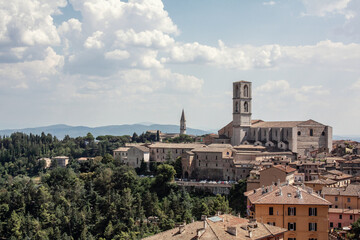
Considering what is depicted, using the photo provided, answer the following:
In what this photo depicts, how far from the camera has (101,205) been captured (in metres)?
59.6

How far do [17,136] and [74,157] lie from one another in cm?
2477

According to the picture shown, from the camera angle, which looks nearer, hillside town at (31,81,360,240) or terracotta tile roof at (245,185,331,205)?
hillside town at (31,81,360,240)

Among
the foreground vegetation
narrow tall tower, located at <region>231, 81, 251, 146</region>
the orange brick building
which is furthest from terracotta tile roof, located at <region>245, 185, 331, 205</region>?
narrow tall tower, located at <region>231, 81, 251, 146</region>

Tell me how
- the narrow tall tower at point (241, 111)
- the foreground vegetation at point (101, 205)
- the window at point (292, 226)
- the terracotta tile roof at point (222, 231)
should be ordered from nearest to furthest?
1. the terracotta tile roof at point (222, 231)
2. the window at point (292, 226)
3. the foreground vegetation at point (101, 205)
4. the narrow tall tower at point (241, 111)

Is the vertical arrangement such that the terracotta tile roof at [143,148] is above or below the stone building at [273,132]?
below

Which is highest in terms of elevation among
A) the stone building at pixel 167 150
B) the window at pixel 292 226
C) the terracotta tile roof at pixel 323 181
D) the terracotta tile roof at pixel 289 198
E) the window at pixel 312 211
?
the stone building at pixel 167 150

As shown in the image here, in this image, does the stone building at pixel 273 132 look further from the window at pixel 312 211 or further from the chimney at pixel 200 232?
the chimney at pixel 200 232

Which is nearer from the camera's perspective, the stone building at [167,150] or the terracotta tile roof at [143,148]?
the stone building at [167,150]

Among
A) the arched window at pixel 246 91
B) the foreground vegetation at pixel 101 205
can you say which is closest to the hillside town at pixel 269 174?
the arched window at pixel 246 91

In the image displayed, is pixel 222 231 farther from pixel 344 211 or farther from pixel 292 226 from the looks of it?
pixel 344 211

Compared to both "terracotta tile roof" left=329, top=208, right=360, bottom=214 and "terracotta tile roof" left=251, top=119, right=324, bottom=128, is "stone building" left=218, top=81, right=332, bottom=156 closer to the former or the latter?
"terracotta tile roof" left=251, top=119, right=324, bottom=128

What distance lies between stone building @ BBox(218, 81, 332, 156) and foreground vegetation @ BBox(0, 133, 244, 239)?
16.9 metres

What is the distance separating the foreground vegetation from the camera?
52.1m

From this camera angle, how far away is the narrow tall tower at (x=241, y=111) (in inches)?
3036
